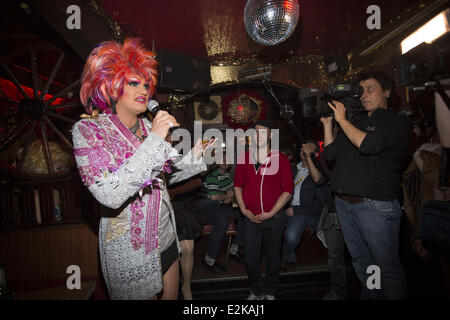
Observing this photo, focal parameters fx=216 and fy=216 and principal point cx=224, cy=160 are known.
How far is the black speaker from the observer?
3.32m

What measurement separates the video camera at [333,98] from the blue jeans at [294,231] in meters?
1.64

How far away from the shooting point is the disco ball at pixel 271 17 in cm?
218

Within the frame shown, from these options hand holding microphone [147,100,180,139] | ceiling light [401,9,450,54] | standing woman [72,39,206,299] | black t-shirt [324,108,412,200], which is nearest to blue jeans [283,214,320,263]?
black t-shirt [324,108,412,200]

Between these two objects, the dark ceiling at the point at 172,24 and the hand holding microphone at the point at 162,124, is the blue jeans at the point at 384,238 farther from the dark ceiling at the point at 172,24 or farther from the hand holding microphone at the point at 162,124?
the dark ceiling at the point at 172,24

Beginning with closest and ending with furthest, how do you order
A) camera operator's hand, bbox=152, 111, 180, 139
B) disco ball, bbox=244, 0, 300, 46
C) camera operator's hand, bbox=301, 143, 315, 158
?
camera operator's hand, bbox=152, 111, 180, 139 → disco ball, bbox=244, 0, 300, 46 → camera operator's hand, bbox=301, 143, 315, 158

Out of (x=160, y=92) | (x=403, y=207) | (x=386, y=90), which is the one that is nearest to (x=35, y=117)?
(x=160, y=92)

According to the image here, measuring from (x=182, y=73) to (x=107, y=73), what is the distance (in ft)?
A: 7.96

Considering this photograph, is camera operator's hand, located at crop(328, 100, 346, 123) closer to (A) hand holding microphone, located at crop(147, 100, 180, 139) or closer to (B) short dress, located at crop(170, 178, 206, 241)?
(A) hand holding microphone, located at crop(147, 100, 180, 139)

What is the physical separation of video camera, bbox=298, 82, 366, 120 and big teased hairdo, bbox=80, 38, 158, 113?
154 centimetres

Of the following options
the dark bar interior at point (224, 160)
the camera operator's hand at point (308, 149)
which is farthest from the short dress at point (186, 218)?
the camera operator's hand at point (308, 149)

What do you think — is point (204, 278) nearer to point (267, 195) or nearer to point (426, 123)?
point (267, 195)

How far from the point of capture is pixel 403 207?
8.83 ft

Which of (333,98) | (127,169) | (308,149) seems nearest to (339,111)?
(333,98)

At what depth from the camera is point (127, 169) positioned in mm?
1045
